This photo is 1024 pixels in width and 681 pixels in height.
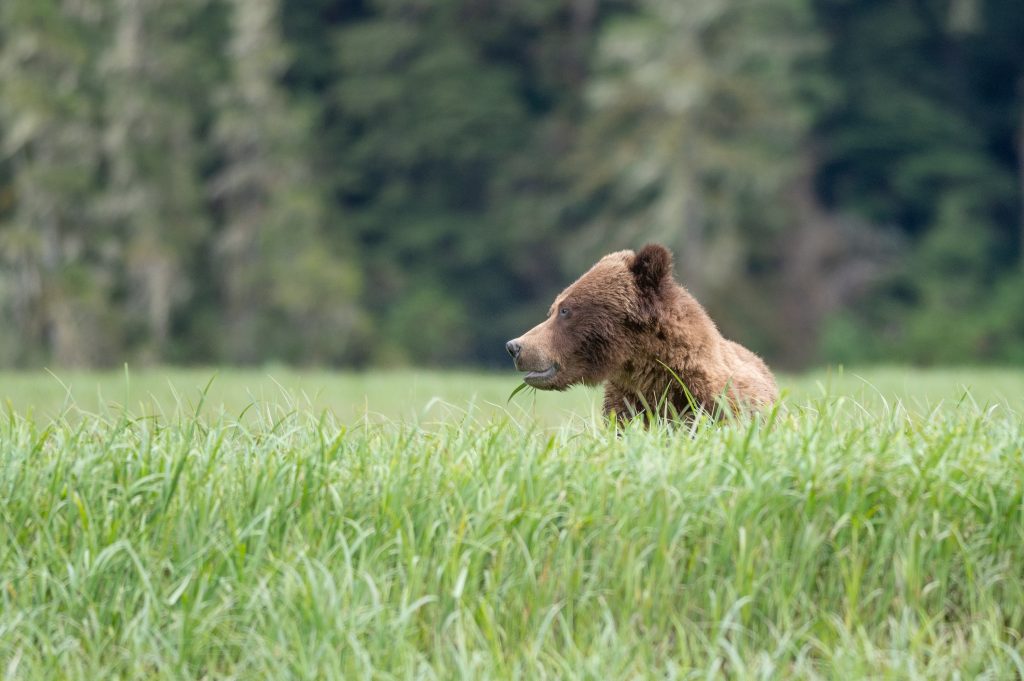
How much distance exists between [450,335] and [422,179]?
442 centimetres

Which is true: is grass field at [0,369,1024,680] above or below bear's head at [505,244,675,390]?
below

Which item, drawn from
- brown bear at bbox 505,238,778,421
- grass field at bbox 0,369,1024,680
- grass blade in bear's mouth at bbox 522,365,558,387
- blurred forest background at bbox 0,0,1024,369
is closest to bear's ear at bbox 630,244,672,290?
brown bear at bbox 505,238,778,421

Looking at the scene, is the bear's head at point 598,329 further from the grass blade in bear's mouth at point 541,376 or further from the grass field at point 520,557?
the grass field at point 520,557

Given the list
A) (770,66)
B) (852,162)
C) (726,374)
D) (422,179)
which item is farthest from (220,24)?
(726,374)

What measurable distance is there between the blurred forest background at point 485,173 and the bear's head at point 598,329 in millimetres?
19563

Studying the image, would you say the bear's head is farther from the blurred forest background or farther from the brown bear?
the blurred forest background

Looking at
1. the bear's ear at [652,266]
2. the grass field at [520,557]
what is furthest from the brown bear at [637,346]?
the grass field at [520,557]

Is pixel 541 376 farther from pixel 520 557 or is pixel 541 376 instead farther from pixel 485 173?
pixel 485 173

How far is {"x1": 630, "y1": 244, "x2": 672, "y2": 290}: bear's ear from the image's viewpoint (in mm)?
5855

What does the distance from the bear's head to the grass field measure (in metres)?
0.74

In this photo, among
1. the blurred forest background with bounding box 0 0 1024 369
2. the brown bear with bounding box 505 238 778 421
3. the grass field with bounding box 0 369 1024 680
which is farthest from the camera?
the blurred forest background with bounding box 0 0 1024 369

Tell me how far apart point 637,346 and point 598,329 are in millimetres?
179

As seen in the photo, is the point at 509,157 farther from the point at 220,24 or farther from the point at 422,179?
the point at 220,24

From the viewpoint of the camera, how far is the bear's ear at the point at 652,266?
19.2ft
